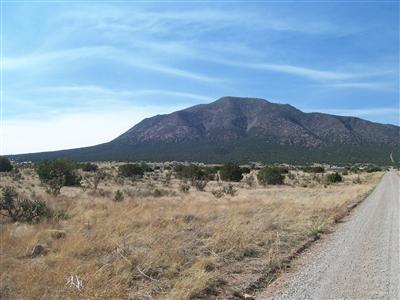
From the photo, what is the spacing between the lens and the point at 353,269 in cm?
1028

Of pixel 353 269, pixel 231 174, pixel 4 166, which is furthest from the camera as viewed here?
pixel 4 166

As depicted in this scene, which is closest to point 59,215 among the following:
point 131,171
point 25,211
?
point 25,211

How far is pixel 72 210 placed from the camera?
64.4ft

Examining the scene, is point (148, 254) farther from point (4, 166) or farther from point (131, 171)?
point (4, 166)

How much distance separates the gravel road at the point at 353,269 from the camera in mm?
8391

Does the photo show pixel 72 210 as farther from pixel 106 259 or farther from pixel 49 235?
pixel 106 259

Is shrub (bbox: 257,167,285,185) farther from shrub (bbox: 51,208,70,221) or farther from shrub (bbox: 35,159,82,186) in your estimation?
shrub (bbox: 51,208,70,221)

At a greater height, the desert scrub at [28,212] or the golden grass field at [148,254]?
the desert scrub at [28,212]

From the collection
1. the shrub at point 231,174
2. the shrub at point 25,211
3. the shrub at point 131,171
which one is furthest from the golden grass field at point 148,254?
the shrub at point 231,174

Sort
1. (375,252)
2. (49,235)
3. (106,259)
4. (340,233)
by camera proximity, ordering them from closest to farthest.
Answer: (106,259) < (375,252) < (49,235) < (340,233)

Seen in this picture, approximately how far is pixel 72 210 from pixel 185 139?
179022mm

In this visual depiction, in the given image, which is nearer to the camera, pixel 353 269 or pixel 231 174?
pixel 353 269

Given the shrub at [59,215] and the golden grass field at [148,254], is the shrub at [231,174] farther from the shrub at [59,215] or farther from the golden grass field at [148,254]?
the shrub at [59,215]

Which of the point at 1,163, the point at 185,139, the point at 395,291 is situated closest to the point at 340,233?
the point at 395,291
